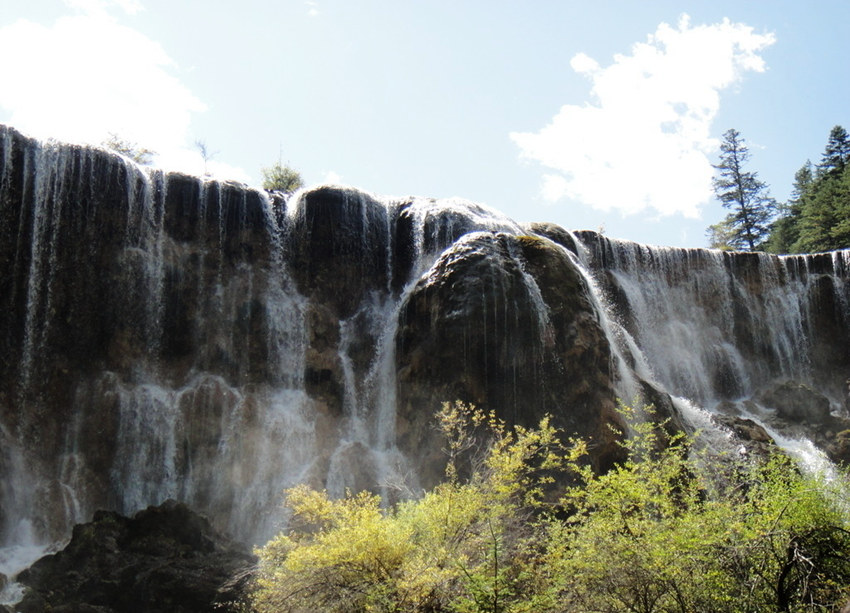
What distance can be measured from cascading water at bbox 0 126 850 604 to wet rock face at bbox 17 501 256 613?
196 centimetres

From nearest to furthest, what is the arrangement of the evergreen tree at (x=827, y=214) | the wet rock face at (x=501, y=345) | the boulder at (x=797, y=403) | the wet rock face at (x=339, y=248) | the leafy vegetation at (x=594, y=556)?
the leafy vegetation at (x=594, y=556) < the wet rock face at (x=501, y=345) < the wet rock face at (x=339, y=248) < the boulder at (x=797, y=403) < the evergreen tree at (x=827, y=214)

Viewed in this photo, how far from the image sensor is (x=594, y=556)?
8.52m

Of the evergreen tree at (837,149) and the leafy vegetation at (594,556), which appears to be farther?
the evergreen tree at (837,149)

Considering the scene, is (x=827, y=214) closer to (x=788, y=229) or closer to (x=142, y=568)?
(x=788, y=229)

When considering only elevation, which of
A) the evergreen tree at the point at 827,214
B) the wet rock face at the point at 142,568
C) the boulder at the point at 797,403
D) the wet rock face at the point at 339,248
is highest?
the evergreen tree at the point at 827,214

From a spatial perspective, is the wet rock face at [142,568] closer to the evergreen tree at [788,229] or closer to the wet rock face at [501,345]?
the wet rock face at [501,345]

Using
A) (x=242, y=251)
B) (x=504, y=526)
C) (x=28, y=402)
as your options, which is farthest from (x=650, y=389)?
(x=28, y=402)

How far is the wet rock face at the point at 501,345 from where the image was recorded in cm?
1684

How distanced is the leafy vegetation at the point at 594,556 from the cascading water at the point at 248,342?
5.13 m

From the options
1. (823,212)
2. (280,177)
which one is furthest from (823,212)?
(280,177)

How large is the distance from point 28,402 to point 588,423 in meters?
13.5

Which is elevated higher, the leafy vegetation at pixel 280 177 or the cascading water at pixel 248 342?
the leafy vegetation at pixel 280 177

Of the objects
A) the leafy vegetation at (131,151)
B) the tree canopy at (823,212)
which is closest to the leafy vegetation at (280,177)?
the leafy vegetation at (131,151)

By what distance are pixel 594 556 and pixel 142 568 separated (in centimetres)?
937
